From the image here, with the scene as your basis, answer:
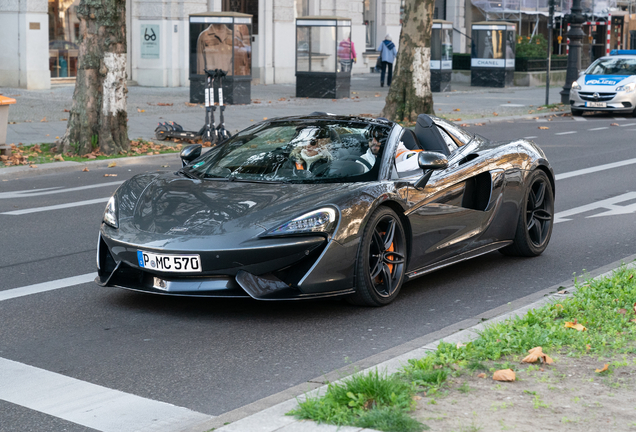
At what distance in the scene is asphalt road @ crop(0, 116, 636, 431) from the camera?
4.84 metres

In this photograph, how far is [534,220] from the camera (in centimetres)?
816

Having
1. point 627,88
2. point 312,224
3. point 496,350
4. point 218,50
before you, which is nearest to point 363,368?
point 496,350

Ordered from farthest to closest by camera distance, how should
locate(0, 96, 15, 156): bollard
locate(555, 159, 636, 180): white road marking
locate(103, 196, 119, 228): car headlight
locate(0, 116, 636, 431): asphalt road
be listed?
locate(0, 96, 15, 156): bollard → locate(555, 159, 636, 180): white road marking → locate(103, 196, 119, 228): car headlight → locate(0, 116, 636, 431): asphalt road

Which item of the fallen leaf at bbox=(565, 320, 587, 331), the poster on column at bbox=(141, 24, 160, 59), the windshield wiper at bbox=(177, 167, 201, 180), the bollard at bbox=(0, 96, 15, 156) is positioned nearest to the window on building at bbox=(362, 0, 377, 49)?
the poster on column at bbox=(141, 24, 160, 59)

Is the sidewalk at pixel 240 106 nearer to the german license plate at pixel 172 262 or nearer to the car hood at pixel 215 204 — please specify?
the car hood at pixel 215 204

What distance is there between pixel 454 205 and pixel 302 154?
119cm

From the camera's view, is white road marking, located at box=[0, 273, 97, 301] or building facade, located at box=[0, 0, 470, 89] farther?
building facade, located at box=[0, 0, 470, 89]

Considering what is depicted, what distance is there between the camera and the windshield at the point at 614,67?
2564 centimetres

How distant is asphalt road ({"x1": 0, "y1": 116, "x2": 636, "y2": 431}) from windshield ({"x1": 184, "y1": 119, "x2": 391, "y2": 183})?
0.90 meters

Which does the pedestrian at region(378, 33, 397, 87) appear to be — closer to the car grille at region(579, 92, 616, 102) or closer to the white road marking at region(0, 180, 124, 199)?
the car grille at region(579, 92, 616, 102)

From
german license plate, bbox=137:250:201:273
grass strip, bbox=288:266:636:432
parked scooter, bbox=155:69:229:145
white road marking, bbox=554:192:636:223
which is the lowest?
white road marking, bbox=554:192:636:223

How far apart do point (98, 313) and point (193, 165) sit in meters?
1.48

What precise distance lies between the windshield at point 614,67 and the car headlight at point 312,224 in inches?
840

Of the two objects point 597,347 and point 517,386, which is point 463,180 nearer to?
point 597,347
